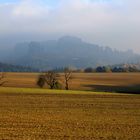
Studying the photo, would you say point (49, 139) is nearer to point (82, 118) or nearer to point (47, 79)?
point (82, 118)

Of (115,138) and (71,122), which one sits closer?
(115,138)

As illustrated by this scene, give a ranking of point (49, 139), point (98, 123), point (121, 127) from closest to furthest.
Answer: point (49, 139) → point (121, 127) → point (98, 123)

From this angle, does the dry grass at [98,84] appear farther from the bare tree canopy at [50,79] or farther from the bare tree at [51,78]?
the bare tree at [51,78]

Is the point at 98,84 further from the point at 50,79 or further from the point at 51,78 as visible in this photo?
the point at 51,78

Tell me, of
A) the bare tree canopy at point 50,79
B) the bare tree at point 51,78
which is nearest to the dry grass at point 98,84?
the bare tree canopy at point 50,79

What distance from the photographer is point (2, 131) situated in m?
23.0

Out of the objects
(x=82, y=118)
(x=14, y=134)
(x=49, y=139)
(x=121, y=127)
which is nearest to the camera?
(x=49, y=139)

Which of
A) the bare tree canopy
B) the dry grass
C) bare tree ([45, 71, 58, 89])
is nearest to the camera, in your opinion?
bare tree ([45, 71, 58, 89])

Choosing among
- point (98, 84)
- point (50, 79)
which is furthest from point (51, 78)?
point (98, 84)

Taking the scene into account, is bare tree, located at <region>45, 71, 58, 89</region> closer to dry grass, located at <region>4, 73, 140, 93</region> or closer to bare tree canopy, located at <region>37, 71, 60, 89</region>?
bare tree canopy, located at <region>37, 71, 60, 89</region>

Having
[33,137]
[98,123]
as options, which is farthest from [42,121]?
[33,137]

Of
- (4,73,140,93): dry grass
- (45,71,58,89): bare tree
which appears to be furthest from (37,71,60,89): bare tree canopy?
(4,73,140,93): dry grass

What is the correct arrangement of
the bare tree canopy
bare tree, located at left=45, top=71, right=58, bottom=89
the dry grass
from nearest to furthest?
1. bare tree, located at left=45, top=71, right=58, bottom=89
2. the bare tree canopy
3. the dry grass

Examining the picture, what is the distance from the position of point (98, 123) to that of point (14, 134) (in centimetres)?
798
